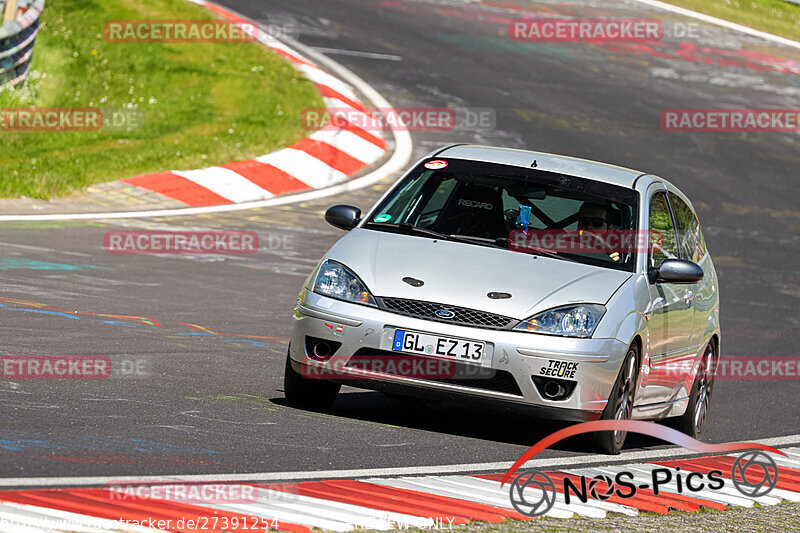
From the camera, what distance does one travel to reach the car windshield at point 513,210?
27.5 feet

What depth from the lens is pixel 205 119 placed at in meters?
19.0

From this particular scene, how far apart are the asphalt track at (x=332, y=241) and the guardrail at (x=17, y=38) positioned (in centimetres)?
461

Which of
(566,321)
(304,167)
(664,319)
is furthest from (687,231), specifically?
(304,167)

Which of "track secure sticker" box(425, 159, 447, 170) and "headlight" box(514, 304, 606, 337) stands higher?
"track secure sticker" box(425, 159, 447, 170)

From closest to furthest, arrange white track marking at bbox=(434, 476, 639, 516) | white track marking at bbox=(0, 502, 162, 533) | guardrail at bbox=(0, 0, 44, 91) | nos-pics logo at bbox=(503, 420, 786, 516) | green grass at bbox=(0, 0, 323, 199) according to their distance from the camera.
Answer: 1. white track marking at bbox=(0, 502, 162, 533)
2. white track marking at bbox=(434, 476, 639, 516)
3. nos-pics logo at bbox=(503, 420, 786, 516)
4. green grass at bbox=(0, 0, 323, 199)
5. guardrail at bbox=(0, 0, 44, 91)

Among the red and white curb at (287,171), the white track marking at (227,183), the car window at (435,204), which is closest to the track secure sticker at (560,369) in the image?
the car window at (435,204)

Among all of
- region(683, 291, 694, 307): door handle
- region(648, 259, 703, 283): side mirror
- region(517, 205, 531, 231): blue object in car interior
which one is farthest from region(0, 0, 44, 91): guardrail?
region(648, 259, 703, 283): side mirror

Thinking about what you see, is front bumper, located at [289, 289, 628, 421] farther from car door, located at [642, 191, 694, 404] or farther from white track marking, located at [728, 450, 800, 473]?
white track marking, located at [728, 450, 800, 473]

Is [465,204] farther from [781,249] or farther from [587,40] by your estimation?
[587,40]

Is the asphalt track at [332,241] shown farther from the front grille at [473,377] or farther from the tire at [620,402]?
the front grille at [473,377]

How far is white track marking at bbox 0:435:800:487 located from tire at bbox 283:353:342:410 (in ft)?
4.36

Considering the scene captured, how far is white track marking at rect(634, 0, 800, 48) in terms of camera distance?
27031 mm

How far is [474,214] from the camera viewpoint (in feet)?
28.2

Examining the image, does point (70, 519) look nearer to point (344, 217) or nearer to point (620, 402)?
point (620, 402)
